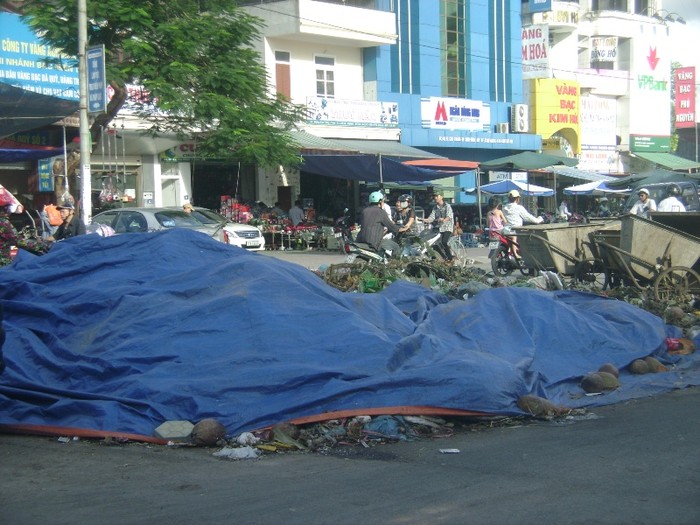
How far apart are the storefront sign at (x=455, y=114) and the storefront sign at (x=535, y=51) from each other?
5.09 metres

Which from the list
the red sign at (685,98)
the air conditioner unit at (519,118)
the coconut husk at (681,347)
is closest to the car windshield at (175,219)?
the coconut husk at (681,347)

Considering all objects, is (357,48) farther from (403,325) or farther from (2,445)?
(2,445)

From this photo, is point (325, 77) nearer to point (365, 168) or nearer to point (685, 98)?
point (365, 168)

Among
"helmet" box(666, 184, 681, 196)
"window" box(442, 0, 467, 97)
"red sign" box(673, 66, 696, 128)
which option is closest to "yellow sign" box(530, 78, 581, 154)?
"window" box(442, 0, 467, 97)

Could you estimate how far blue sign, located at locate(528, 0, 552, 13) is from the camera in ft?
126

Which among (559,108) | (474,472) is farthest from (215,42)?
(559,108)

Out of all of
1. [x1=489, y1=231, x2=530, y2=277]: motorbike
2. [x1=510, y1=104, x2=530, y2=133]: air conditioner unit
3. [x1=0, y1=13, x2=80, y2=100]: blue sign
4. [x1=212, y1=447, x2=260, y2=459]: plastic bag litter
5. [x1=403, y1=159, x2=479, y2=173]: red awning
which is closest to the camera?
[x1=212, y1=447, x2=260, y2=459]: plastic bag litter

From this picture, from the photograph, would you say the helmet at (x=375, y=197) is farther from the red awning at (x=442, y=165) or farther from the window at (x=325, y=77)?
the window at (x=325, y=77)

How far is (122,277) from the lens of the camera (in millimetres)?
8297

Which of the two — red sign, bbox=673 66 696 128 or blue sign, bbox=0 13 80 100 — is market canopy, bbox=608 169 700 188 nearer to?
blue sign, bbox=0 13 80 100

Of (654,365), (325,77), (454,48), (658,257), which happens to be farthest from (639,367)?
(454,48)

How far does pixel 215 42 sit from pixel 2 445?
14641mm

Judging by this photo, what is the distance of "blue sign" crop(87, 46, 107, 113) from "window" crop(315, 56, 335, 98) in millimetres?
14283

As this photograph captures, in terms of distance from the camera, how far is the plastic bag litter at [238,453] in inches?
235
